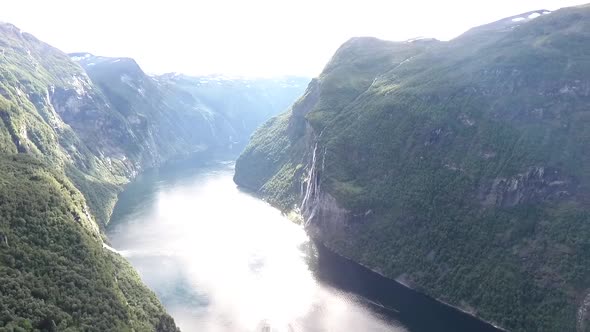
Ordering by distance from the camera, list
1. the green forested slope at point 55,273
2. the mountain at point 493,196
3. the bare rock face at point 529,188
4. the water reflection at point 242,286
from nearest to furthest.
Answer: the green forested slope at point 55,273 < the water reflection at point 242,286 < the mountain at point 493,196 < the bare rock face at point 529,188

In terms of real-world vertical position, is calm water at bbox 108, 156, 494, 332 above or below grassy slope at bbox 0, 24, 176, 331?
below

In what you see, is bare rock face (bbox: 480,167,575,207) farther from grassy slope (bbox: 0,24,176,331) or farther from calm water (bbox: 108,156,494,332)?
grassy slope (bbox: 0,24,176,331)

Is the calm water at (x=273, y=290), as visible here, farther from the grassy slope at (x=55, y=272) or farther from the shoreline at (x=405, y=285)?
the grassy slope at (x=55, y=272)

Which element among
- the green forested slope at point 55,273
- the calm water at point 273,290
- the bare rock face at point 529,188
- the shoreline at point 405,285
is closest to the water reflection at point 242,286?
the calm water at point 273,290

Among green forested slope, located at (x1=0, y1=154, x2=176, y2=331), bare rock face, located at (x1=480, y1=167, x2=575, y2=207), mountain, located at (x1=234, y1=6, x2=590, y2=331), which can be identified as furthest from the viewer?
bare rock face, located at (x1=480, y1=167, x2=575, y2=207)

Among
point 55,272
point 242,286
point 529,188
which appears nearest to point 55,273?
point 55,272

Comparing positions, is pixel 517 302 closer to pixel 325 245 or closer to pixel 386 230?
pixel 386 230

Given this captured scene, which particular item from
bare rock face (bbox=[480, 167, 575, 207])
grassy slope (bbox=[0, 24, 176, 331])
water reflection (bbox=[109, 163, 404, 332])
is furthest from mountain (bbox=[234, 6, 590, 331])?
grassy slope (bbox=[0, 24, 176, 331])

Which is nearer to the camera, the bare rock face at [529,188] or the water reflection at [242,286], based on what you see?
the water reflection at [242,286]

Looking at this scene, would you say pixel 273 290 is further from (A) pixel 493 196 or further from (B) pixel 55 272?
(A) pixel 493 196

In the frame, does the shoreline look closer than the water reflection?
No

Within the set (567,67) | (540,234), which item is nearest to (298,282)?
(540,234)
